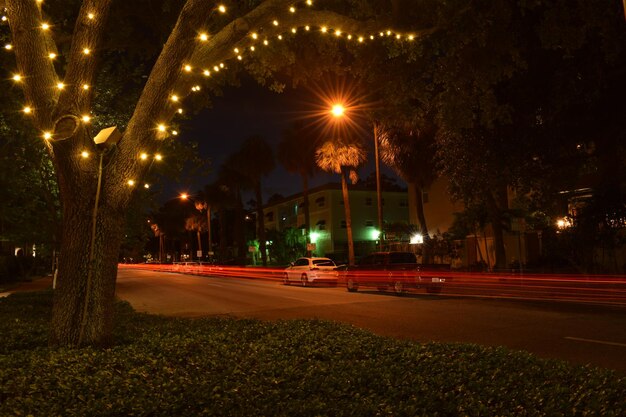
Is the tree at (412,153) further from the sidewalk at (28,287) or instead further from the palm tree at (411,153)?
the sidewalk at (28,287)

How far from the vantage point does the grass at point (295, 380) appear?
4.16 metres

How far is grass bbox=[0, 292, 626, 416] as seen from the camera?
13.6 feet

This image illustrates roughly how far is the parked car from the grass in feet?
45.3

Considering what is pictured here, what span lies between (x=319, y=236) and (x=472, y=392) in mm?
51999

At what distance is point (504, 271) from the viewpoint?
24609mm

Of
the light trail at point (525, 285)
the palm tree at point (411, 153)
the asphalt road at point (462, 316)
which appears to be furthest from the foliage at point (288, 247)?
the asphalt road at point (462, 316)

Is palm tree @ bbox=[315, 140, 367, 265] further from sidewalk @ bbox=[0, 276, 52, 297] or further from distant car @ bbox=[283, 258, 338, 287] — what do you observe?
sidewalk @ bbox=[0, 276, 52, 297]

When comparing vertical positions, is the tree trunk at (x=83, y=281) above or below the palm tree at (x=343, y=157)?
below

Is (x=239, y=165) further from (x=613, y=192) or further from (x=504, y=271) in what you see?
(x=613, y=192)

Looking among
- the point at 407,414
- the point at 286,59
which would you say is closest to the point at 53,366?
the point at 407,414

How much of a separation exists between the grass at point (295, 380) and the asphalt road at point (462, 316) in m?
3.47

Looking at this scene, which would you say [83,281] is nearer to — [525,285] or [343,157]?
[525,285]

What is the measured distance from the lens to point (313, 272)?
89.8 ft

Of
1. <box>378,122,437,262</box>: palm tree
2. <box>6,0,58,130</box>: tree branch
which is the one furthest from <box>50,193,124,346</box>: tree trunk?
<box>378,122,437,262</box>: palm tree
